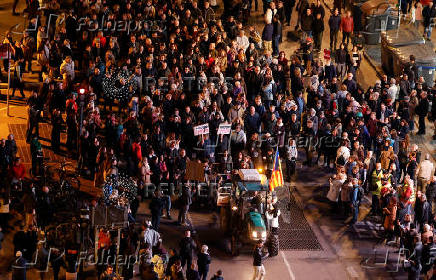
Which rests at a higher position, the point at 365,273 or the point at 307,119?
the point at 307,119

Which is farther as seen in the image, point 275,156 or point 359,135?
point 359,135

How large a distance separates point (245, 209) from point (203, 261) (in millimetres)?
2638

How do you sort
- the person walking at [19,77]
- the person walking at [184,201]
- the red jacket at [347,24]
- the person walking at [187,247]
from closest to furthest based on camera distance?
the person walking at [187,247] < the person walking at [184,201] < the person walking at [19,77] < the red jacket at [347,24]

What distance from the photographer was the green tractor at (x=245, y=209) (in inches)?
1083

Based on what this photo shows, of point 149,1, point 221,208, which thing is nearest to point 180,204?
point 221,208

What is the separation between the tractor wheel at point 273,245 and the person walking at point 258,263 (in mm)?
1615

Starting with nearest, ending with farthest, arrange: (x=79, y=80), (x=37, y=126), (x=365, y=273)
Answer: (x=365, y=273) < (x=37, y=126) < (x=79, y=80)

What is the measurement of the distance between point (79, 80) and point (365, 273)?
1415 centimetres

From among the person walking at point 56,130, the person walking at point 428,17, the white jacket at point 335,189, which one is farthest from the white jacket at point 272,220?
the person walking at point 428,17

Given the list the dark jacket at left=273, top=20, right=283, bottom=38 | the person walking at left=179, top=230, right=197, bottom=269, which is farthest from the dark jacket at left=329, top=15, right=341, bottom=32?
the person walking at left=179, top=230, right=197, bottom=269

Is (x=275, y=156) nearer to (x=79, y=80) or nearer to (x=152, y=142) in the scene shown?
(x=152, y=142)

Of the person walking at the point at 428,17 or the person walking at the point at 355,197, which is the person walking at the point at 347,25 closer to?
the person walking at the point at 428,17

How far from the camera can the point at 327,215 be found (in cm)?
3105

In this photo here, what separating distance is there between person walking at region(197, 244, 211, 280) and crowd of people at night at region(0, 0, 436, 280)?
40 millimetres
